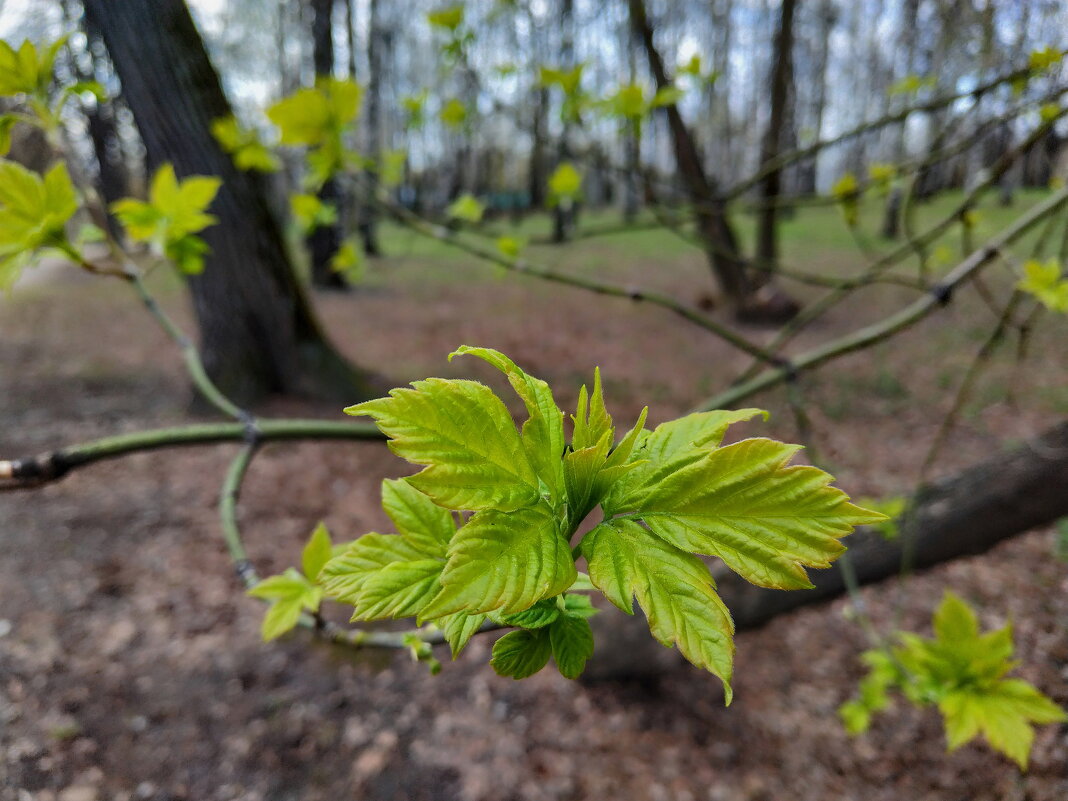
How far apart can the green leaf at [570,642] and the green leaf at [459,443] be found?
143 mm

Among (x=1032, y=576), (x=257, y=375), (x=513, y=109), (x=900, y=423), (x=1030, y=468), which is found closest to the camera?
(x=1030, y=468)

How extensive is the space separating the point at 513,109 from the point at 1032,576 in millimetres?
4001

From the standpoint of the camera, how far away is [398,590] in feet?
2.01

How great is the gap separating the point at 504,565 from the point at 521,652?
0.15m

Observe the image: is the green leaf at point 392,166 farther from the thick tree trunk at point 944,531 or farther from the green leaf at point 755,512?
the green leaf at point 755,512

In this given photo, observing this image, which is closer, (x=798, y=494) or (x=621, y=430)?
(x=798, y=494)

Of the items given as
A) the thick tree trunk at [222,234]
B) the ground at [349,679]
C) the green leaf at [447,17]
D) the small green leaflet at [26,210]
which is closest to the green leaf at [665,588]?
the small green leaflet at [26,210]

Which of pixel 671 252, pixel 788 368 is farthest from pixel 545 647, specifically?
pixel 671 252

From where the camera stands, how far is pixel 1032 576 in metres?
3.56

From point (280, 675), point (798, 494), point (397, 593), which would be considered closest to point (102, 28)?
point (280, 675)

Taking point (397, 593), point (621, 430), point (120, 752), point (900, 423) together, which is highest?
point (397, 593)

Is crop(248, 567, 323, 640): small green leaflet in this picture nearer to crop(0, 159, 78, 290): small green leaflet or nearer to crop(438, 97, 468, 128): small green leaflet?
crop(0, 159, 78, 290): small green leaflet

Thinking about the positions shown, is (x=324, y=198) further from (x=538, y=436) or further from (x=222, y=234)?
(x=538, y=436)

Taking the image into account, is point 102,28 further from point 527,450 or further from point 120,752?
point 527,450
